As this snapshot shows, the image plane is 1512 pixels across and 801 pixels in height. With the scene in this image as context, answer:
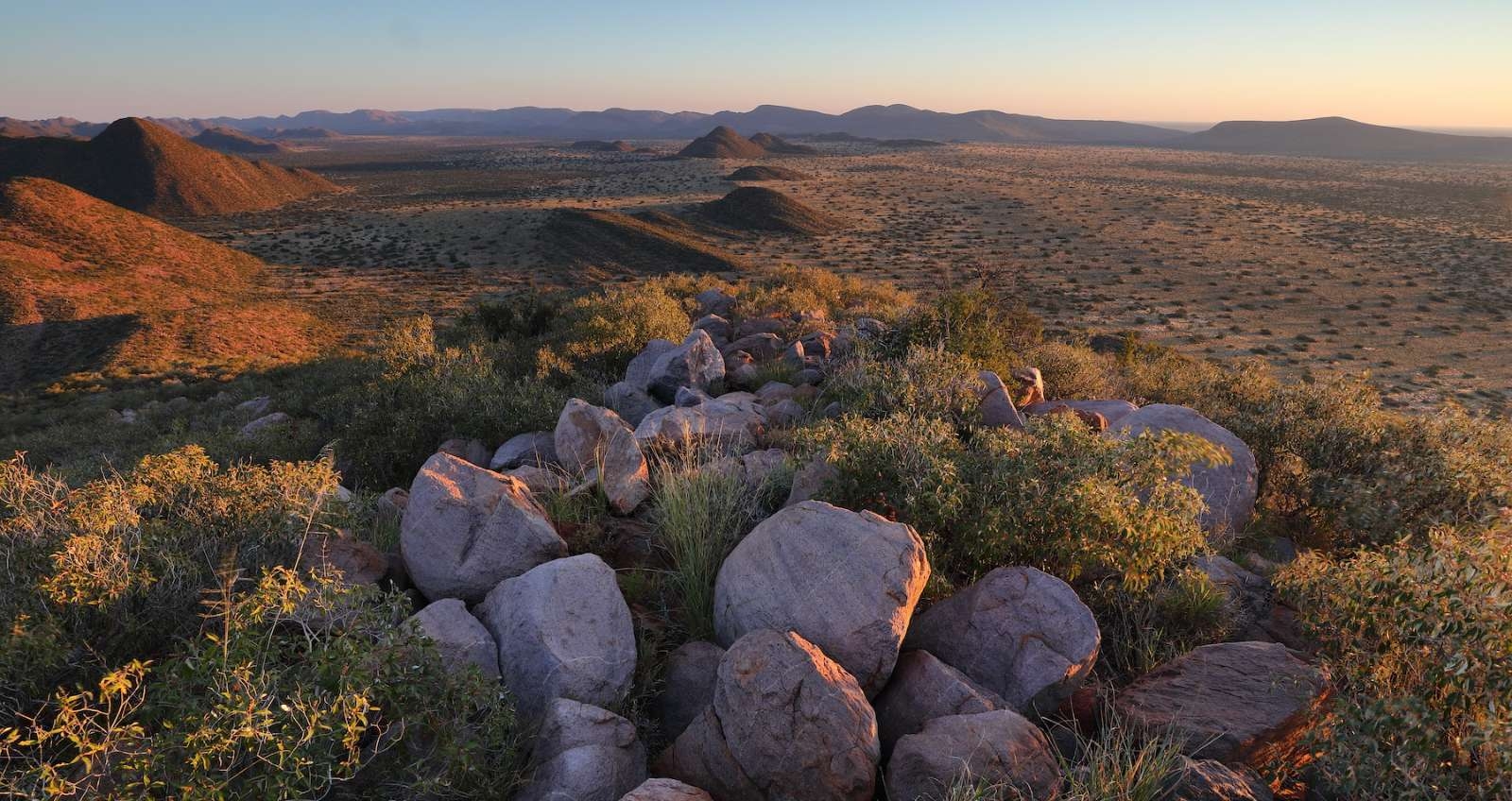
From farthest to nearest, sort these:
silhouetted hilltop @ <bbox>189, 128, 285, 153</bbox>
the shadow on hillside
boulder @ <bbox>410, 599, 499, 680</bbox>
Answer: silhouetted hilltop @ <bbox>189, 128, 285, 153</bbox> → the shadow on hillside → boulder @ <bbox>410, 599, 499, 680</bbox>

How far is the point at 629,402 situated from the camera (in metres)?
9.30

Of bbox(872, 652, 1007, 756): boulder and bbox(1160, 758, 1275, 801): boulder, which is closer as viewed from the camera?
bbox(1160, 758, 1275, 801): boulder

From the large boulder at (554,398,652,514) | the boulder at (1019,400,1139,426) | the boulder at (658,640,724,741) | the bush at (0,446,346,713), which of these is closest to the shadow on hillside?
the bush at (0,446,346,713)

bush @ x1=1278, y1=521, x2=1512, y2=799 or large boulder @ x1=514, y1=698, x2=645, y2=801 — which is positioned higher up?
bush @ x1=1278, y1=521, x2=1512, y2=799

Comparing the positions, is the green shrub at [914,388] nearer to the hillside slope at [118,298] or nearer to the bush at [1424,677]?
the bush at [1424,677]

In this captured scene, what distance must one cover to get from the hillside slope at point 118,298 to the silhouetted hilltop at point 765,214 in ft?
95.8

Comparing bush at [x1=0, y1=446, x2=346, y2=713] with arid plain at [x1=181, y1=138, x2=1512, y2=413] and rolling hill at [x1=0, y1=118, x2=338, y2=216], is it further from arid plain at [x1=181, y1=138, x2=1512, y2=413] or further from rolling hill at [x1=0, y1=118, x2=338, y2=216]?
rolling hill at [x1=0, y1=118, x2=338, y2=216]

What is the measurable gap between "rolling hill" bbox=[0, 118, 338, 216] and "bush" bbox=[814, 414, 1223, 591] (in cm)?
7101

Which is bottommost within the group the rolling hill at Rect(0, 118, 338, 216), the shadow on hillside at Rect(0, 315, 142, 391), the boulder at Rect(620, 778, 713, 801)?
the shadow on hillside at Rect(0, 315, 142, 391)

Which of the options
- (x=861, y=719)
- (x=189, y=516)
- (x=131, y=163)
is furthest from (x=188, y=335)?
(x=131, y=163)

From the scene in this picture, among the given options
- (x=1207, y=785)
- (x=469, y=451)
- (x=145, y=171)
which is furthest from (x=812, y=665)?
(x=145, y=171)

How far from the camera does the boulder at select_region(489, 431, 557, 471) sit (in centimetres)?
712

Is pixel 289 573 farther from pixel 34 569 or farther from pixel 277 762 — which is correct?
pixel 34 569

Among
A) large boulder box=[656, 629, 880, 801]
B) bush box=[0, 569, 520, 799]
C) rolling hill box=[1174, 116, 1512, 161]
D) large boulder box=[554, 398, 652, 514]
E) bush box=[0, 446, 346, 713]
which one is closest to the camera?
bush box=[0, 569, 520, 799]
